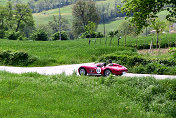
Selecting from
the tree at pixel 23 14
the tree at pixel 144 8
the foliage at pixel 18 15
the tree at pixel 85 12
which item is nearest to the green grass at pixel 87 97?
the tree at pixel 144 8

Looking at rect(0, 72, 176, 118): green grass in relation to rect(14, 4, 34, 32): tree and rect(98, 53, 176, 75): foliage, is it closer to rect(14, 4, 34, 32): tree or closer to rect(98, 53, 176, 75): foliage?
rect(98, 53, 176, 75): foliage

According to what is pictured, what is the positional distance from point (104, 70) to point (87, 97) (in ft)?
18.5

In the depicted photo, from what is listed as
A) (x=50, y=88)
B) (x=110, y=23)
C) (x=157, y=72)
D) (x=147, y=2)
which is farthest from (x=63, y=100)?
(x=110, y=23)

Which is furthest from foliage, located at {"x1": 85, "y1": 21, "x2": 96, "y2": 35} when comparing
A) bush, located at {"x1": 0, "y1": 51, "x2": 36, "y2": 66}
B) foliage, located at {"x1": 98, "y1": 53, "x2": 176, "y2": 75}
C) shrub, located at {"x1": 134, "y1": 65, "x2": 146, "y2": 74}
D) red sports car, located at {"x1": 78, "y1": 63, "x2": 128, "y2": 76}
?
red sports car, located at {"x1": 78, "y1": 63, "x2": 128, "y2": 76}

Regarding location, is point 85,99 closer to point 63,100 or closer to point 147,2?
point 63,100

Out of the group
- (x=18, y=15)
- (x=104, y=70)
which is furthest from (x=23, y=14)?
(x=104, y=70)

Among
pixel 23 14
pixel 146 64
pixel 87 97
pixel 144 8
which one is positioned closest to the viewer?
pixel 87 97

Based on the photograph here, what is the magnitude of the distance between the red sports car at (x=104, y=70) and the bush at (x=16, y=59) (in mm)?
8941

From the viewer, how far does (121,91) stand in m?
13.7

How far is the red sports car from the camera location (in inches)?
688

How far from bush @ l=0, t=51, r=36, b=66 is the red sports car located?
8941mm

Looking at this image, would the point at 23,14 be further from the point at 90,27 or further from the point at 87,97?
the point at 87,97

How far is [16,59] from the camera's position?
25641mm

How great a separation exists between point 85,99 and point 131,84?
12.8ft
